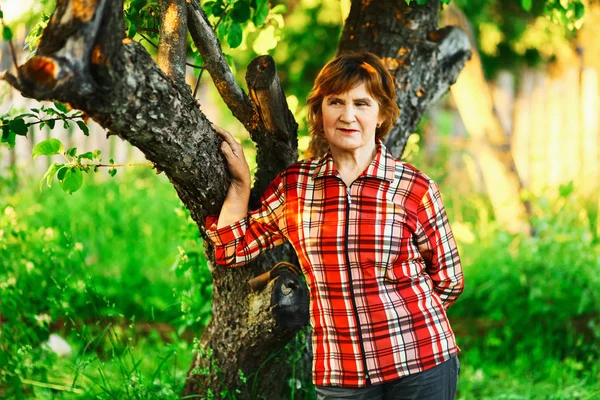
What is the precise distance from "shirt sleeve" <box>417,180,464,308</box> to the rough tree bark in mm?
510

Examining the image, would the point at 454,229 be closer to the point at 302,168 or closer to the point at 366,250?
the point at 302,168

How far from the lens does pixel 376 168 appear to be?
87.0 inches

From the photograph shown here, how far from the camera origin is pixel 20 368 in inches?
118

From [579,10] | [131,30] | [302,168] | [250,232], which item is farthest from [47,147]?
[579,10]

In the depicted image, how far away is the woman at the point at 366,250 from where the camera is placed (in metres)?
2.13

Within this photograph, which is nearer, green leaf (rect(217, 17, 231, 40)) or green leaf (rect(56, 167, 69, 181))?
green leaf (rect(56, 167, 69, 181))

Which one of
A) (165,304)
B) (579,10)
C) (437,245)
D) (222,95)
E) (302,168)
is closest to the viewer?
(437,245)

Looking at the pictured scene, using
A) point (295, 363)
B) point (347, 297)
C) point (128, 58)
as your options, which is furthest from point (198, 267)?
point (128, 58)

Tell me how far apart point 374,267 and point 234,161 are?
2.01 feet

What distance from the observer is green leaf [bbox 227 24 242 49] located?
252cm

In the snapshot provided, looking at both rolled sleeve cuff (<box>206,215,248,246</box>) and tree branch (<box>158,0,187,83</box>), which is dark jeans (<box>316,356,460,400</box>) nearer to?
rolled sleeve cuff (<box>206,215,248,246</box>)

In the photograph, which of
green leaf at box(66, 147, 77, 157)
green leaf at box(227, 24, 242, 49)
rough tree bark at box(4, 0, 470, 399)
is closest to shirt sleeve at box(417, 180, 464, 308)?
rough tree bark at box(4, 0, 470, 399)

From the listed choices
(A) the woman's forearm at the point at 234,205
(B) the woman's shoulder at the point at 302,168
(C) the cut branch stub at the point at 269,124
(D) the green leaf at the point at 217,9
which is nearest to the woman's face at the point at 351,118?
(B) the woman's shoulder at the point at 302,168

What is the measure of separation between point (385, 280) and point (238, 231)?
0.53 m
